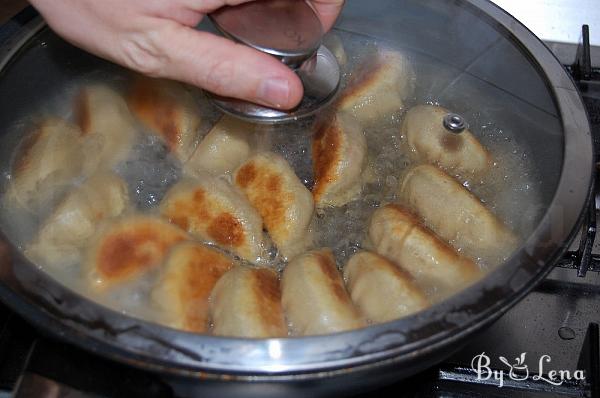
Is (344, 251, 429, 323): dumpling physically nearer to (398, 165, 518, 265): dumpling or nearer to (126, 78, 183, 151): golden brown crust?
(398, 165, 518, 265): dumpling

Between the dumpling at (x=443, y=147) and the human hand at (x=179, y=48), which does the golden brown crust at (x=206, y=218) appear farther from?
the dumpling at (x=443, y=147)

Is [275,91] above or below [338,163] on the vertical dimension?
above

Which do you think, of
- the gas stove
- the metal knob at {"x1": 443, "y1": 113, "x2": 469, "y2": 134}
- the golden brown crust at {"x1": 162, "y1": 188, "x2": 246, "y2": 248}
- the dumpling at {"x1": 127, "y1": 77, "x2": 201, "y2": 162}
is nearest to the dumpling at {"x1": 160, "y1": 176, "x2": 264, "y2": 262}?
the golden brown crust at {"x1": 162, "y1": 188, "x2": 246, "y2": 248}

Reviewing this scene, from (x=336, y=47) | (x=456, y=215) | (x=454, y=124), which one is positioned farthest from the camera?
(x=336, y=47)

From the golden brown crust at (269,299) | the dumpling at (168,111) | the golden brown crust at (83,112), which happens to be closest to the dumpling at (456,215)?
the golden brown crust at (269,299)

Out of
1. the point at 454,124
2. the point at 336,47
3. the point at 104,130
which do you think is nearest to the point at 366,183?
the point at 454,124

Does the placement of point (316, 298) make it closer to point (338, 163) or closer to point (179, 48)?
point (338, 163)
